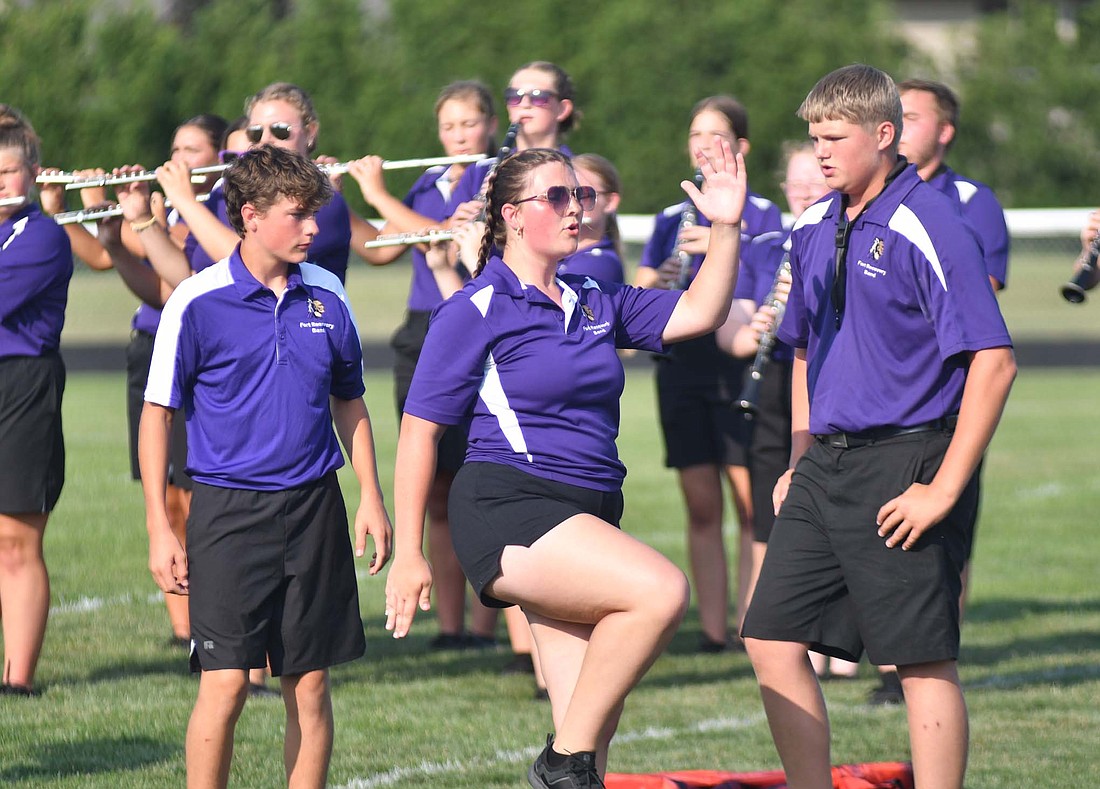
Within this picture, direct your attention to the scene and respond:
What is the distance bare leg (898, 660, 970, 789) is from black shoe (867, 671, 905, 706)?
6.91 ft

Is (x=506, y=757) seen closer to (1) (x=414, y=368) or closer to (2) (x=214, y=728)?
(2) (x=214, y=728)

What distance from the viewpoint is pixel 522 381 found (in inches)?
176

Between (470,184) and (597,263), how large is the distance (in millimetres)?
795

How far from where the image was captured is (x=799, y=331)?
500 cm

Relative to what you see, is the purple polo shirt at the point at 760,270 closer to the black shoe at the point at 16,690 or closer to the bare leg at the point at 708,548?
the bare leg at the point at 708,548

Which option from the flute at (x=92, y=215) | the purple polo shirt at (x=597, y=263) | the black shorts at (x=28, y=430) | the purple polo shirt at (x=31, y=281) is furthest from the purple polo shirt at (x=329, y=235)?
the purple polo shirt at (x=597, y=263)

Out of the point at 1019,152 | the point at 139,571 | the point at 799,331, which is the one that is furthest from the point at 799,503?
the point at 1019,152

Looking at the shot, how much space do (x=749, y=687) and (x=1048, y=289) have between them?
24692mm

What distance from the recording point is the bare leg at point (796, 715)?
4617 millimetres

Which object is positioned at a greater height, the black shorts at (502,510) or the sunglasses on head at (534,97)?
the sunglasses on head at (534,97)

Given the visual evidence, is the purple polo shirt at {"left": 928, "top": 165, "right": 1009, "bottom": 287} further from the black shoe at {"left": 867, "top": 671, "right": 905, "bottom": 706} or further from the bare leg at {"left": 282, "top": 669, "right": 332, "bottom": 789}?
the bare leg at {"left": 282, "top": 669, "right": 332, "bottom": 789}

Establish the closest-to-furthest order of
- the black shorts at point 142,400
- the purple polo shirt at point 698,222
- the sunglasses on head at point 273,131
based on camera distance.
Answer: the sunglasses on head at point 273,131
the black shorts at point 142,400
the purple polo shirt at point 698,222

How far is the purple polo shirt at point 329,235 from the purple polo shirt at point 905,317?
2.20m

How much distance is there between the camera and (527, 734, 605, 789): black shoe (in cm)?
425
